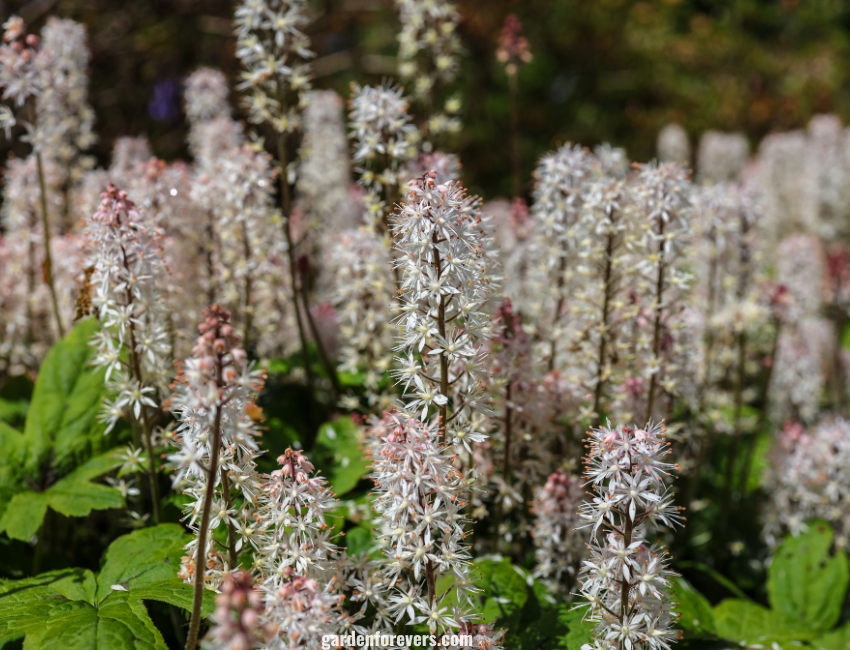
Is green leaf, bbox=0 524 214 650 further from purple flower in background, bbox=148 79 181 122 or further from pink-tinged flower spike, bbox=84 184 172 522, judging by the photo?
purple flower in background, bbox=148 79 181 122

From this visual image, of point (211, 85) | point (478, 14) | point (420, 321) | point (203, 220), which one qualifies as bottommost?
point (420, 321)

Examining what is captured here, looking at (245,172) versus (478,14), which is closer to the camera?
(245,172)

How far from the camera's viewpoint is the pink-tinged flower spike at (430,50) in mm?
3814

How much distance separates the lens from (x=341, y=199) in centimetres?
538

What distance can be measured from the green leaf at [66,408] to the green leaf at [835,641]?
3.41m

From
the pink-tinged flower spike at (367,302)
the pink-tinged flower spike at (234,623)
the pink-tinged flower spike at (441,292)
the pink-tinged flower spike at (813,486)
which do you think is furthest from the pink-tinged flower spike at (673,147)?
the pink-tinged flower spike at (234,623)

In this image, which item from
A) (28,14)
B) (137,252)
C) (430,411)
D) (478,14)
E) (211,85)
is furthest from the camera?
(478,14)

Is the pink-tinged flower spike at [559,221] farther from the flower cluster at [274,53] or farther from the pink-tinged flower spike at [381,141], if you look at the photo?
the flower cluster at [274,53]

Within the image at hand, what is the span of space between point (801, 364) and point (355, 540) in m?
3.54

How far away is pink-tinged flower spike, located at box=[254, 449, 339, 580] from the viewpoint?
2083 millimetres

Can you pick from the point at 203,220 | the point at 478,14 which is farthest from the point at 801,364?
the point at 478,14

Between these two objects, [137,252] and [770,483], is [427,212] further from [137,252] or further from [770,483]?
[770,483]

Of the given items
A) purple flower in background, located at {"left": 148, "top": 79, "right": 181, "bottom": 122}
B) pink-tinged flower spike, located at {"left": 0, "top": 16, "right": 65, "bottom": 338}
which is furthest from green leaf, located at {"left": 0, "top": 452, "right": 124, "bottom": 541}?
purple flower in background, located at {"left": 148, "top": 79, "right": 181, "bottom": 122}

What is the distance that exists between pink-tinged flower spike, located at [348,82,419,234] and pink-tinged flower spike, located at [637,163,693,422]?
1.11 m
